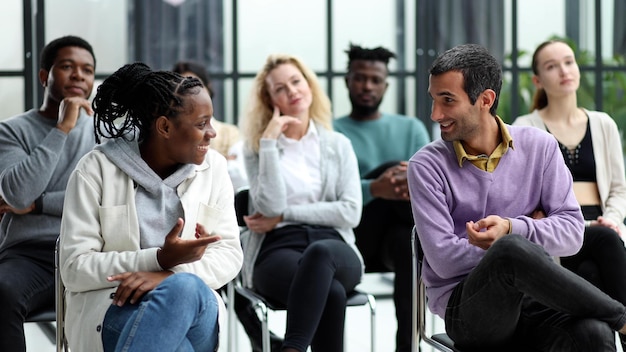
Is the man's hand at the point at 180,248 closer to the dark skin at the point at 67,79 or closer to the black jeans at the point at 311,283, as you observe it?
the black jeans at the point at 311,283

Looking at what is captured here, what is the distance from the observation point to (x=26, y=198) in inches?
114

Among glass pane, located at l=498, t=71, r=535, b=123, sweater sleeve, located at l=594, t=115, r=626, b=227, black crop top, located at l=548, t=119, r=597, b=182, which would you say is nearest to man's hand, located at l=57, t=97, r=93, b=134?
black crop top, located at l=548, t=119, r=597, b=182

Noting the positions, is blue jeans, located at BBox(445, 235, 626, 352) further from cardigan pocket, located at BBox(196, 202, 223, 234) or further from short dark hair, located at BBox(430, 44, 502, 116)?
cardigan pocket, located at BBox(196, 202, 223, 234)

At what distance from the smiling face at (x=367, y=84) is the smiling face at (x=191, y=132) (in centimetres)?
157

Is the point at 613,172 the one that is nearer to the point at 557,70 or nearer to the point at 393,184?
the point at 557,70

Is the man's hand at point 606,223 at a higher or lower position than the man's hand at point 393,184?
lower

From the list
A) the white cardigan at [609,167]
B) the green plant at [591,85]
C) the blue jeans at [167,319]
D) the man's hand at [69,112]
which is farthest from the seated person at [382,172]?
the green plant at [591,85]

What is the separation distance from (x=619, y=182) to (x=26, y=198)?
209 centimetres

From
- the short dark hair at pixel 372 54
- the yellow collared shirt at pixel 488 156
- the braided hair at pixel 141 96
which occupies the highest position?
the short dark hair at pixel 372 54

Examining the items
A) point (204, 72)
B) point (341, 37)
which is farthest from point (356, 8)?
point (204, 72)

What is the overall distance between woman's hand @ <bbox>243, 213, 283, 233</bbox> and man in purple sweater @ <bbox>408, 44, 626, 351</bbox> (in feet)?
2.96

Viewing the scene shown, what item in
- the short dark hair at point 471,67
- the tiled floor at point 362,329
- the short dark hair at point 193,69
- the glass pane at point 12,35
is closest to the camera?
the short dark hair at point 471,67

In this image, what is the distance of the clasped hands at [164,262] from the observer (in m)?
2.20

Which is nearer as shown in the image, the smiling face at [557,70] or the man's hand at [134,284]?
the man's hand at [134,284]
